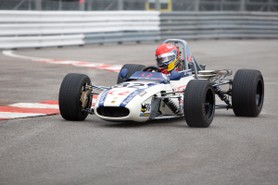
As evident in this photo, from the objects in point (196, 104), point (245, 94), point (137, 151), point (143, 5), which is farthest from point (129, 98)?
point (143, 5)

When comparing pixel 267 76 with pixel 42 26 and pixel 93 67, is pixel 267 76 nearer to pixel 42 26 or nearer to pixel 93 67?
pixel 93 67

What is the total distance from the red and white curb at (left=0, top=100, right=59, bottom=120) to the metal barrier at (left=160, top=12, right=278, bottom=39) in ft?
62.2

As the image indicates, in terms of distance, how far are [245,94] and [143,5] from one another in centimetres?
1986

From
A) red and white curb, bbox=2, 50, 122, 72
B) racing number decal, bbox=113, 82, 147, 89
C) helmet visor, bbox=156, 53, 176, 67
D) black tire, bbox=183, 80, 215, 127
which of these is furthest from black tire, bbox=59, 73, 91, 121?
red and white curb, bbox=2, 50, 122, 72

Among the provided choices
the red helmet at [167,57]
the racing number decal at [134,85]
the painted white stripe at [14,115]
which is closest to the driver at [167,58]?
the red helmet at [167,57]

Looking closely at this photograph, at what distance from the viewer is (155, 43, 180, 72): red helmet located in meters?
11.0

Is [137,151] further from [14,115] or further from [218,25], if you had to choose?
[218,25]

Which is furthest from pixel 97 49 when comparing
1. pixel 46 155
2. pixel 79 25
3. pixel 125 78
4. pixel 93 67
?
pixel 46 155

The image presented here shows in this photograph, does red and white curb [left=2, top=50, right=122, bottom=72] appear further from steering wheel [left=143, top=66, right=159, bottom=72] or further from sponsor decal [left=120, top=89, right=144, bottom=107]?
sponsor decal [left=120, top=89, right=144, bottom=107]

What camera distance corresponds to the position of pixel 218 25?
108 ft

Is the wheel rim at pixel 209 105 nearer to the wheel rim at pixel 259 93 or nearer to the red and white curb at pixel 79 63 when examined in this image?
the wheel rim at pixel 259 93

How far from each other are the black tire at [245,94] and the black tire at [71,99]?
7.05ft

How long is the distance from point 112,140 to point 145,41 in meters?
21.8

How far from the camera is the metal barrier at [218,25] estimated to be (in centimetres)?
3120
